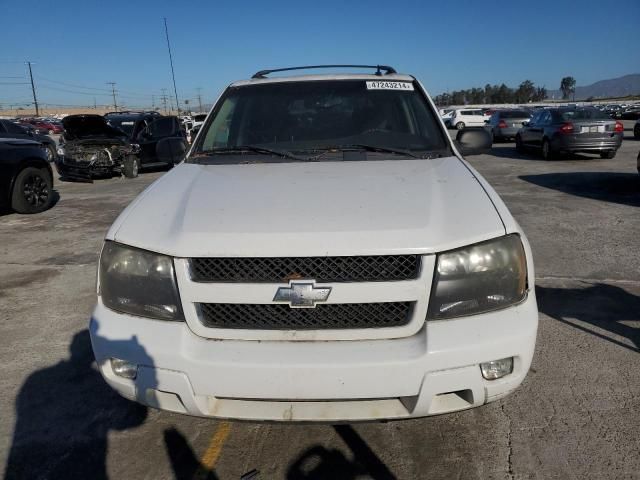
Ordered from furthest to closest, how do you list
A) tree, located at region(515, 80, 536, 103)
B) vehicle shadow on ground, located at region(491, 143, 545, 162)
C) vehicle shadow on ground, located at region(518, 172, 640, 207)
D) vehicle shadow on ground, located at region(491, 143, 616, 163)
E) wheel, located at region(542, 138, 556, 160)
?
tree, located at region(515, 80, 536, 103) → vehicle shadow on ground, located at region(491, 143, 545, 162) → vehicle shadow on ground, located at region(491, 143, 616, 163) → wheel, located at region(542, 138, 556, 160) → vehicle shadow on ground, located at region(518, 172, 640, 207)

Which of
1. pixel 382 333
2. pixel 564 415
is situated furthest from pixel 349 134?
pixel 564 415

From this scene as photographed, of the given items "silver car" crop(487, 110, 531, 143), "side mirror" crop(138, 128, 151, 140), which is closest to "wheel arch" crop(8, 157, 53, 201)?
"side mirror" crop(138, 128, 151, 140)

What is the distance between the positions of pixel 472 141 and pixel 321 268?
228 cm

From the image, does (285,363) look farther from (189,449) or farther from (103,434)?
(103,434)

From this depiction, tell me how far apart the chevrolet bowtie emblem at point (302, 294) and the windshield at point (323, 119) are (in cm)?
143

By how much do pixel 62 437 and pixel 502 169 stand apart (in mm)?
12124

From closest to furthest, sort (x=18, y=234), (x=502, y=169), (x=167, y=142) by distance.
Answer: (x=167, y=142), (x=18, y=234), (x=502, y=169)

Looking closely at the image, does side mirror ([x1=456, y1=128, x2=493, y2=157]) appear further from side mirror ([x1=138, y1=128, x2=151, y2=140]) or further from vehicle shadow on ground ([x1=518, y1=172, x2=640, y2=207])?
side mirror ([x1=138, y1=128, x2=151, y2=140])

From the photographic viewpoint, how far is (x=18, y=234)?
23.4ft

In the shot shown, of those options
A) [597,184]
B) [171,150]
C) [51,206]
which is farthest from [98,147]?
[597,184]

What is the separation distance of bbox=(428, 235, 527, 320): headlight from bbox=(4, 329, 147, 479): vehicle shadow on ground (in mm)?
1759

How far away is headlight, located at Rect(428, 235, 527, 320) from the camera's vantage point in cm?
196

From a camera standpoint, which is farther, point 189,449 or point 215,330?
point 189,449

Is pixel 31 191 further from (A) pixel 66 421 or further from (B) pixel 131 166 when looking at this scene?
(A) pixel 66 421
